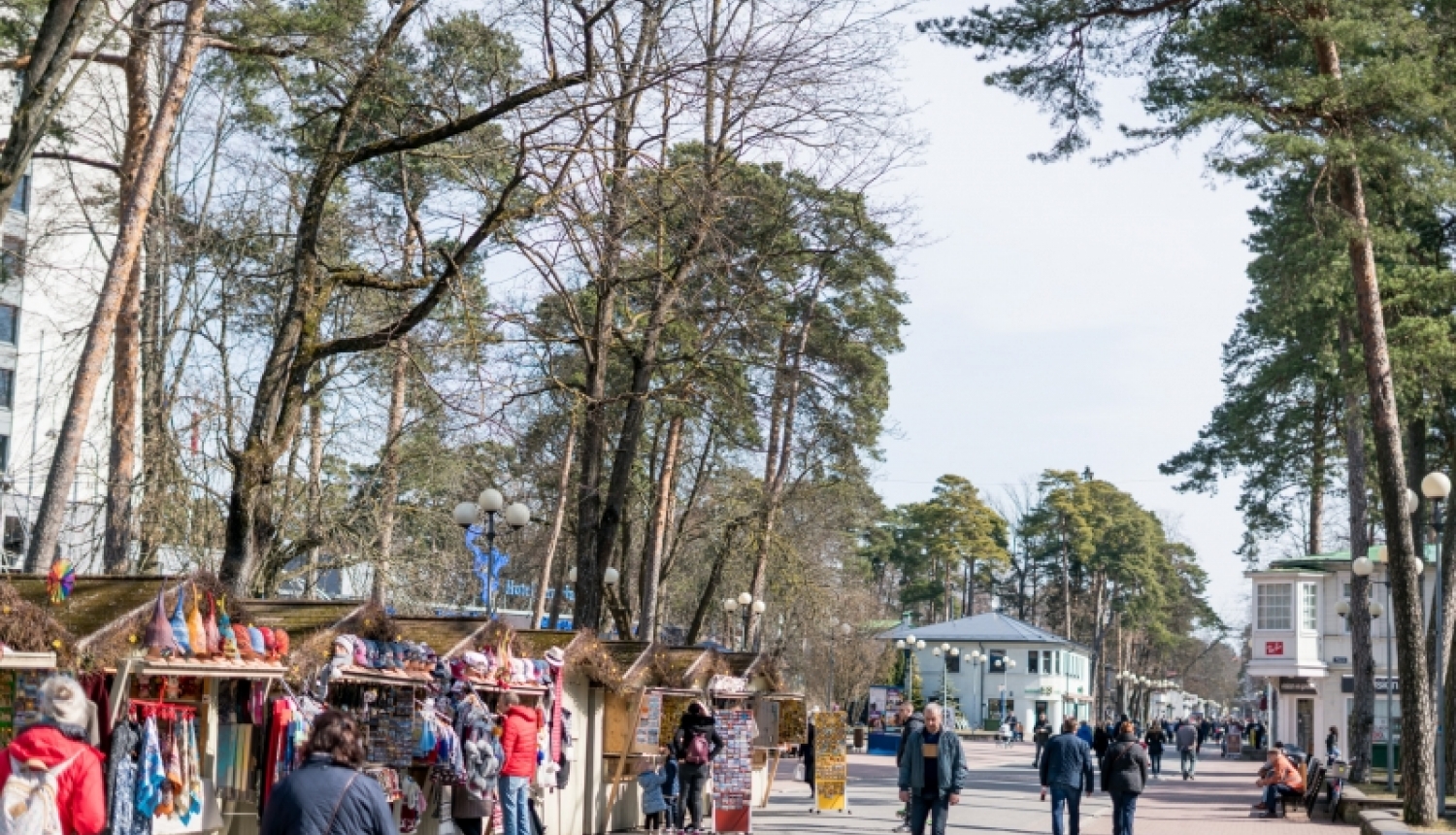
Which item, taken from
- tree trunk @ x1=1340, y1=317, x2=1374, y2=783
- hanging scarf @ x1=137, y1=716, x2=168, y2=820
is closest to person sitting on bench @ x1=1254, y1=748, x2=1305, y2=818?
tree trunk @ x1=1340, y1=317, x2=1374, y2=783

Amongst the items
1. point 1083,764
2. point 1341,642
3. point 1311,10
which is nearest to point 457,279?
point 1083,764

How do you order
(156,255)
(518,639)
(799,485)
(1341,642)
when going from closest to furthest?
(518,639) < (156,255) < (799,485) < (1341,642)

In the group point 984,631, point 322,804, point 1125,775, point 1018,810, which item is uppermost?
point 984,631

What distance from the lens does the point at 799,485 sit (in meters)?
38.2

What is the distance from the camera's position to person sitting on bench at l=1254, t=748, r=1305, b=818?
25969 mm

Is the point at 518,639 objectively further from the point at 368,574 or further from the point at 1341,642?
the point at 1341,642

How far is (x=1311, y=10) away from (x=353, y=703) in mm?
13466

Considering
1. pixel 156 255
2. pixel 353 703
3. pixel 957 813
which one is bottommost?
pixel 957 813

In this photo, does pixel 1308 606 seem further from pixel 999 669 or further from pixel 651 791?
pixel 999 669

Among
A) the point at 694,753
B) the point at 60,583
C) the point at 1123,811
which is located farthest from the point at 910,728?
the point at 60,583

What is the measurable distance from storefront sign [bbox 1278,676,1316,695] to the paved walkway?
1061 centimetres

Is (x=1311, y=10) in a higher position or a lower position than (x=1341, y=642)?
higher

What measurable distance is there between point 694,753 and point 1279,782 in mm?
12833

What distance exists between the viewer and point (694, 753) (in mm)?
17516
